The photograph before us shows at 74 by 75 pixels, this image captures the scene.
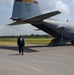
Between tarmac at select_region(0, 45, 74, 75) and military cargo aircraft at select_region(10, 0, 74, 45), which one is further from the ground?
military cargo aircraft at select_region(10, 0, 74, 45)

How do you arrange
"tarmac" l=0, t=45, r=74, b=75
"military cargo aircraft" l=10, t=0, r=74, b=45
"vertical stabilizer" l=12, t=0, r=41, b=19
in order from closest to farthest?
"tarmac" l=0, t=45, r=74, b=75 < "military cargo aircraft" l=10, t=0, r=74, b=45 < "vertical stabilizer" l=12, t=0, r=41, b=19

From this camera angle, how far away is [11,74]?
12.3 m

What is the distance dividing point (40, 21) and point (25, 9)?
2859mm

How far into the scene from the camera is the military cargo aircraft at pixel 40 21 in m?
35.0

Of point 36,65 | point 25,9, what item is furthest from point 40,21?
point 36,65

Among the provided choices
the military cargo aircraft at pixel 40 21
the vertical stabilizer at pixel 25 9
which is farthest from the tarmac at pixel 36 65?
the vertical stabilizer at pixel 25 9

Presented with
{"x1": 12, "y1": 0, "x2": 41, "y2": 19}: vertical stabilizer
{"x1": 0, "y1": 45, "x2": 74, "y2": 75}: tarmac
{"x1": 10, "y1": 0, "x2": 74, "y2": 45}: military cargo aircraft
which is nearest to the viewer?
{"x1": 0, "y1": 45, "x2": 74, "y2": 75}: tarmac

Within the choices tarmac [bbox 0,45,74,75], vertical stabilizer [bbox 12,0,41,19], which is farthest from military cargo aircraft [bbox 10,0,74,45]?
tarmac [bbox 0,45,74,75]

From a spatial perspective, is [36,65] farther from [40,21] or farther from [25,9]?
[40,21]

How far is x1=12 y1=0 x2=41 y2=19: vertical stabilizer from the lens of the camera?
35594mm

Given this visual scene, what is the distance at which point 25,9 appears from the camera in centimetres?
3672

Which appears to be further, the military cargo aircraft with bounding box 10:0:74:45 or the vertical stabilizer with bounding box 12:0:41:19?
the vertical stabilizer with bounding box 12:0:41:19

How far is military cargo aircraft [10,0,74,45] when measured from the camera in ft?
115

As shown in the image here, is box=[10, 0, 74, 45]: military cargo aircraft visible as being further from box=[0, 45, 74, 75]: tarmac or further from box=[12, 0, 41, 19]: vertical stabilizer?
box=[0, 45, 74, 75]: tarmac
